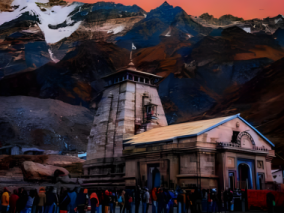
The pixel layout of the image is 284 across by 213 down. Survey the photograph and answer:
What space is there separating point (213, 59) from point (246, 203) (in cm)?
6092

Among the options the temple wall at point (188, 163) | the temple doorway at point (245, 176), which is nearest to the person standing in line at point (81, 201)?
the temple wall at point (188, 163)

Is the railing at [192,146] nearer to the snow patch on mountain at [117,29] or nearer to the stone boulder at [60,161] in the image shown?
the stone boulder at [60,161]

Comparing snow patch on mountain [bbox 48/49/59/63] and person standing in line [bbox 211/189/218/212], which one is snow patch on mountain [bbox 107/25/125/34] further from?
person standing in line [bbox 211/189/218/212]

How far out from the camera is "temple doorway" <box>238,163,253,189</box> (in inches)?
1110

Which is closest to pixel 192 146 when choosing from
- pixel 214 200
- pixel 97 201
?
pixel 214 200

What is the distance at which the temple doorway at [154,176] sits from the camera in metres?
30.1

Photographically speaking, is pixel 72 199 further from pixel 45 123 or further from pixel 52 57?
pixel 52 57

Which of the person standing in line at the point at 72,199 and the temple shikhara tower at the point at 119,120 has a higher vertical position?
the temple shikhara tower at the point at 119,120

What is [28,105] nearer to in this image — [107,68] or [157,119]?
[107,68]

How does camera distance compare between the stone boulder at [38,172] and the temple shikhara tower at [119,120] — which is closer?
the temple shikhara tower at [119,120]

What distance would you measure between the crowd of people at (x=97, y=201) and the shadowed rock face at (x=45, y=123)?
55794 millimetres

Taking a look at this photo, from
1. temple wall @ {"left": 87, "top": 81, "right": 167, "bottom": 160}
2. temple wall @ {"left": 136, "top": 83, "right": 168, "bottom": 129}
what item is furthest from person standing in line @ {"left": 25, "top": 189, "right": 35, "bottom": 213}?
temple wall @ {"left": 136, "top": 83, "right": 168, "bottom": 129}

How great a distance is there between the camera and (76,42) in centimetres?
8894

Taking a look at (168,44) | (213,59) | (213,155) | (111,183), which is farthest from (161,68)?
(213,155)
